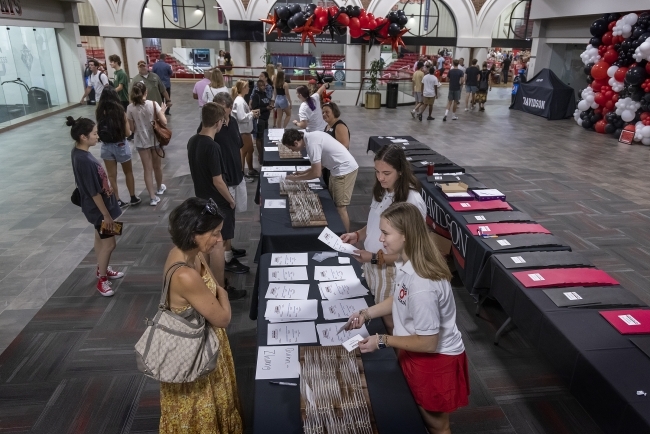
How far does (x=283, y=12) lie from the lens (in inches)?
368

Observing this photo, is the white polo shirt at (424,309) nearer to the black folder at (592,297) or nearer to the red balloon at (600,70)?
the black folder at (592,297)

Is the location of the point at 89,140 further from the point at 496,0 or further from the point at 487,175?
the point at 496,0

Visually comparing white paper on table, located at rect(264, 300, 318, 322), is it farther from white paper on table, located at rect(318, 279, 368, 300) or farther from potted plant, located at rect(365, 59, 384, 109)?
potted plant, located at rect(365, 59, 384, 109)

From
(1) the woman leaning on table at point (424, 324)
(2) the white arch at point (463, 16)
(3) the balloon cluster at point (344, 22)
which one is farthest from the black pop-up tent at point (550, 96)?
(1) the woman leaning on table at point (424, 324)

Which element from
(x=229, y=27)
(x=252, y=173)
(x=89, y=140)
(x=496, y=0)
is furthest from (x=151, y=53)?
(x=89, y=140)

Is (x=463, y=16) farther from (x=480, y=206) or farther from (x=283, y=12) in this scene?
(x=480, y=206)

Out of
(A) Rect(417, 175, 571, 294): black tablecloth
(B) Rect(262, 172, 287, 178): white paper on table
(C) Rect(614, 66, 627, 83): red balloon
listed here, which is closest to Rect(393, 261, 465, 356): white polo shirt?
(A) Rect(417, 175, 571, 294): black tablecloth

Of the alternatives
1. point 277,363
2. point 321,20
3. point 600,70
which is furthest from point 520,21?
point 277,363

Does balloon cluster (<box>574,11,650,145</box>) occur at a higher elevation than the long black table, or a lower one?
higher

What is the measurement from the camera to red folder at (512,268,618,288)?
2838mm

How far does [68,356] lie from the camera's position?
130 inches

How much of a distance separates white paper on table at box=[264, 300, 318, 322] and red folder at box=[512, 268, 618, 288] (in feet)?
4.43

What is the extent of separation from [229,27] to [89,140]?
15392mm

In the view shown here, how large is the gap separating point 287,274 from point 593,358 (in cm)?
166
